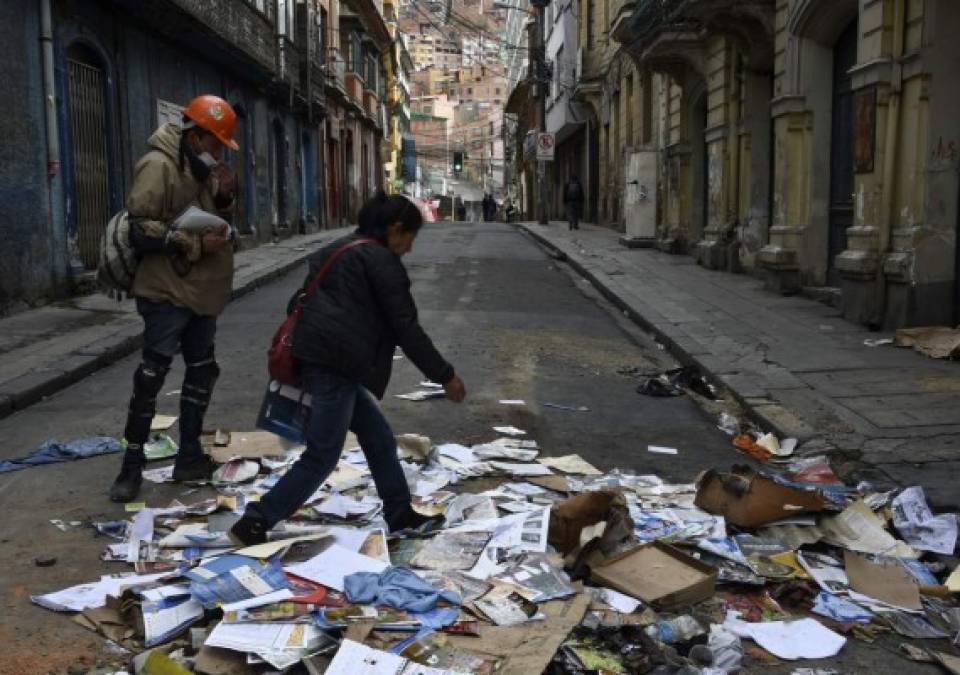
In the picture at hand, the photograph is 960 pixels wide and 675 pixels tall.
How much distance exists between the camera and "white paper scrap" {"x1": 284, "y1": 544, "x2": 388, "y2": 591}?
11.9 ft

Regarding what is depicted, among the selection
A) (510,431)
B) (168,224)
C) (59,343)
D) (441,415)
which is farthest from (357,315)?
(59,343)

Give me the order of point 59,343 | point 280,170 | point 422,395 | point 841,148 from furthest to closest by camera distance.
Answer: point 280,170
point 841,148
point 59,343
point 422,395

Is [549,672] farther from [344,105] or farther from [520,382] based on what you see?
[344,105]

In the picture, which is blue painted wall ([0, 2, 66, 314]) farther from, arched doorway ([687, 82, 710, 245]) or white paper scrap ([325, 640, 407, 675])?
arched doorway ([687, 82, 710, 245])

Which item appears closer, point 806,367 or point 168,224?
point 168,224

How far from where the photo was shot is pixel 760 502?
4.37 meters

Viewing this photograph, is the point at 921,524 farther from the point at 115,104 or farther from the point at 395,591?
the point at 115,104

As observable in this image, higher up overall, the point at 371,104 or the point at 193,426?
the point at 371,104

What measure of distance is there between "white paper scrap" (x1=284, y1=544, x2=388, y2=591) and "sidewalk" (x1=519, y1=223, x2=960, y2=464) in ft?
10.6

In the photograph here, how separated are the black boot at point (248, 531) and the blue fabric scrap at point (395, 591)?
530 millimetres

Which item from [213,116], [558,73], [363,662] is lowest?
[363,662]

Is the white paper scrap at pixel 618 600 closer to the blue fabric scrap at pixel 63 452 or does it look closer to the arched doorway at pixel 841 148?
the blue fabric scrap at pixel 63 452

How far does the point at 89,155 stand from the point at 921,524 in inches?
499

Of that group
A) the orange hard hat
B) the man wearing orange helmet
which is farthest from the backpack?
the orange hard hat
